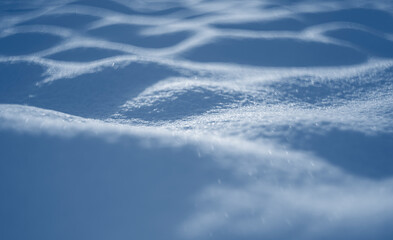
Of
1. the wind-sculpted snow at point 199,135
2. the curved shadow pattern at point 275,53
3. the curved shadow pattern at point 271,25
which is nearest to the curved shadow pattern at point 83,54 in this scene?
the wind-sculpted snow at point 199,135

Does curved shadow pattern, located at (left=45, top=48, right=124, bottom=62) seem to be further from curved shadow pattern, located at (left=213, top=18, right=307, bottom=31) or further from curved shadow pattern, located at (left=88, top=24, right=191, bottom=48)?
curved shadow pattern, located at (left=213, top=18, right=307, bottom=31)

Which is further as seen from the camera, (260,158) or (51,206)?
(260,158)

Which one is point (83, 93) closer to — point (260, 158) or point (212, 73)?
point (212, 73)

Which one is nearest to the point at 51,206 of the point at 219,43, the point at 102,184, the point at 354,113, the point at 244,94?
the point at 102,184

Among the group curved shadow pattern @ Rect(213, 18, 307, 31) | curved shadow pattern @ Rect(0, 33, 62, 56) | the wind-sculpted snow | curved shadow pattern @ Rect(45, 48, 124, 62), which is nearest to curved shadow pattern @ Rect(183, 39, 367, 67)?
the wind-sculpted snow

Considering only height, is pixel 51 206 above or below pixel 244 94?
below

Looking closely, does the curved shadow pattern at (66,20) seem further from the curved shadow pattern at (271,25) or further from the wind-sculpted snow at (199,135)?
the curved shadow pattern at (271,25)

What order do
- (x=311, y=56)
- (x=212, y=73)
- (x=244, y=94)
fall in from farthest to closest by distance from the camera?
1. (x=311, y=56)
2. (x=212, y=73)
3. (x=244, y=94)

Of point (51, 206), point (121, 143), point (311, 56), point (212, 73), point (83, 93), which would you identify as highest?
point (311, 56)

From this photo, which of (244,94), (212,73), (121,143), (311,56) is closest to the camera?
(121,143)
